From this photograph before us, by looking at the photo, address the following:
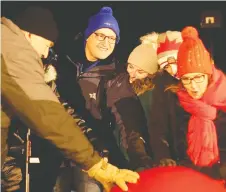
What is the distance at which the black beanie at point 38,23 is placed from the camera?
2.21 m

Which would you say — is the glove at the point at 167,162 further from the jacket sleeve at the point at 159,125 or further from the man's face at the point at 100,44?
the man's face at the point at 100,44

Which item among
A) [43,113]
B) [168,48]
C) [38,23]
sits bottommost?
[43,113]

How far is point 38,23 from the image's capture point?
7.31 feet

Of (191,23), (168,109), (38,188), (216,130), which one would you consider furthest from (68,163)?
(191,23)

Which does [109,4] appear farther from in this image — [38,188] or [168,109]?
[38,188]

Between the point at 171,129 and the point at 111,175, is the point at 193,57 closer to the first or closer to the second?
the point at 171,129

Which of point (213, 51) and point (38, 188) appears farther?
point (213, 51)

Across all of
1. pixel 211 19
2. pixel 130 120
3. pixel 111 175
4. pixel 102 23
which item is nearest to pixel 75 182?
pixel 130 120

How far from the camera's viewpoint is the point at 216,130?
2.78m

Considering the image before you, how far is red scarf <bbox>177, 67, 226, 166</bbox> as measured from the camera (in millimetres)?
2754

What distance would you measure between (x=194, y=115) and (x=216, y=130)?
160mm

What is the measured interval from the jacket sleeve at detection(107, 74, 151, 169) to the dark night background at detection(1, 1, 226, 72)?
264 mm

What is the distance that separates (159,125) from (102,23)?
29.0 inches

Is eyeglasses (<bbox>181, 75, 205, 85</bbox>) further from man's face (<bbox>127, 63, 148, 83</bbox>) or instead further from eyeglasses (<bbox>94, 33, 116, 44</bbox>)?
eyeglasses (<bbox>94, 33, 116, 44</bbox>)
